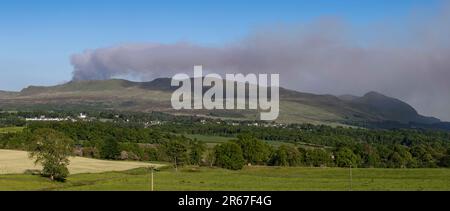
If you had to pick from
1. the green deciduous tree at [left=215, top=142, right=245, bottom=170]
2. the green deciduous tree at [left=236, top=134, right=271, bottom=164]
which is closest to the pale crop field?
the green deciduous tree at [left=215, top=142, right=245, bottom=170]

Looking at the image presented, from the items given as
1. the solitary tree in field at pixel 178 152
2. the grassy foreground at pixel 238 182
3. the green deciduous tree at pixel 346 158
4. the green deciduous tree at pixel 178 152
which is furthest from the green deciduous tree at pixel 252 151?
the grassy foreground at pixel 238 182

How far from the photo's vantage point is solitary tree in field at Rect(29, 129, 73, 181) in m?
98.4

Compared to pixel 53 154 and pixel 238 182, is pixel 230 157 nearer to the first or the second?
pixel 53 154

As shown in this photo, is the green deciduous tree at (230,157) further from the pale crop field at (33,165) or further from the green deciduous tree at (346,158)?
the green deciduous tree at (346,158)

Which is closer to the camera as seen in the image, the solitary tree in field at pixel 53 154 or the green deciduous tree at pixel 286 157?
the solitary tree in field at pixel 53 154

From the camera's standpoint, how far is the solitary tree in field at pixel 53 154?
98.4 m

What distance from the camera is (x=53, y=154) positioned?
101688 millimetres

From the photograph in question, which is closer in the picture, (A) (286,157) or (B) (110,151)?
(A) (286,157)

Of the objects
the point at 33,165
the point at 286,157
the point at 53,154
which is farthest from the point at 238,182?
the point at 286,157
